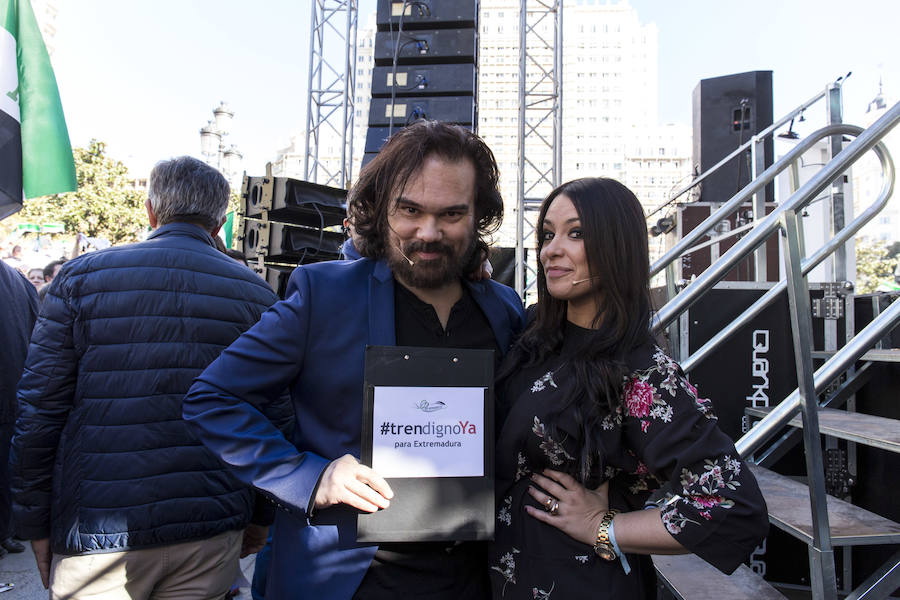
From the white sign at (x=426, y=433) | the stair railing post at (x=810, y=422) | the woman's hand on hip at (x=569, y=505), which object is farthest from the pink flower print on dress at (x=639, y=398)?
the stair railing post at (x=810, y=422)

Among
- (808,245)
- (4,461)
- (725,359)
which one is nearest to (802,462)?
(725,359)

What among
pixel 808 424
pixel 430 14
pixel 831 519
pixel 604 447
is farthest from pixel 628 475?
pixel 430 14

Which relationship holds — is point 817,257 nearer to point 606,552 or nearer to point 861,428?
point 861,428

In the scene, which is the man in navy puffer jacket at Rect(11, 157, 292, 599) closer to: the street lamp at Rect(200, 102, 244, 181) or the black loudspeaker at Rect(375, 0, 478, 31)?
the black loudspeaker at Rect(375, 0, 478, 31)

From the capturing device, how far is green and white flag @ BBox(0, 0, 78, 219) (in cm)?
232

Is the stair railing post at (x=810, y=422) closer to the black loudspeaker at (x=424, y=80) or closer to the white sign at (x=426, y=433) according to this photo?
the white sign at (x=426, y=433)

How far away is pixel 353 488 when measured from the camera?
99cm

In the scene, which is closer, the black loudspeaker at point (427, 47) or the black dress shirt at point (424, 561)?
the black dress shirt at point (424, 561)

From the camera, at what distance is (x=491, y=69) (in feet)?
114

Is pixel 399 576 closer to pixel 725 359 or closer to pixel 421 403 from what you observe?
pixel 421 403

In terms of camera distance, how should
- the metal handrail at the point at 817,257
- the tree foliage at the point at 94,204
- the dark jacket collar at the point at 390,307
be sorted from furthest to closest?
1. the tree foliage at the point at 94,204
2. the metal handrail at the point at 817,257
3. the dark jacket collar at the point at 390,307

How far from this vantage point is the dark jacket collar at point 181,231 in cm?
189

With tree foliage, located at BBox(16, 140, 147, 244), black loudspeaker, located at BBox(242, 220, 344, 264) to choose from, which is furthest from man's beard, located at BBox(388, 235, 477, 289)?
tree foliage, located at BBox(16, 140, 147, 244)

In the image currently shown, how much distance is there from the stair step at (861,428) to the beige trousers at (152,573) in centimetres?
207
